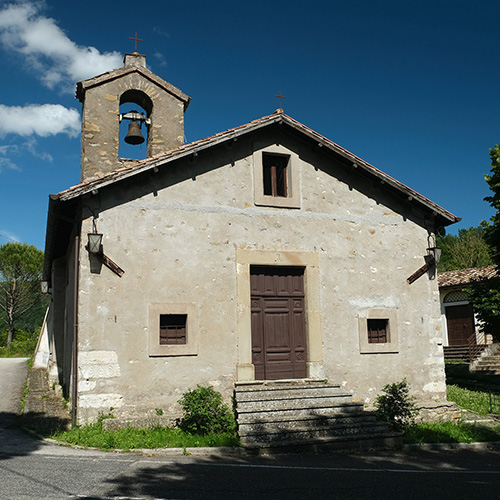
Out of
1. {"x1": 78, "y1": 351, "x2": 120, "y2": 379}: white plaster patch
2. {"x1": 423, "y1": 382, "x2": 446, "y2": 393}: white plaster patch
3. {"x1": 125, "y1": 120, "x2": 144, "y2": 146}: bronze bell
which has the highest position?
{"x1": 125, "y1": 120, "x2": 144, "y2": 146}: bronze bell

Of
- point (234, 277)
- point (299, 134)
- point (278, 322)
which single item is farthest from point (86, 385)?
point (299, 134)

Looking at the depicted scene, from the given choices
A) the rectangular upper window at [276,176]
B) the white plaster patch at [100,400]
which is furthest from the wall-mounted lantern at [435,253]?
the white plaster patch at [100,400]

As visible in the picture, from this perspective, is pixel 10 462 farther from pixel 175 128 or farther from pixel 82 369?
pixel 175 128

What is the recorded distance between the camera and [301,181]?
38.1 ft

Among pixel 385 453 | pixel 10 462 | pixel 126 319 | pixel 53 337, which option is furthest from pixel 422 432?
pixel 53 337

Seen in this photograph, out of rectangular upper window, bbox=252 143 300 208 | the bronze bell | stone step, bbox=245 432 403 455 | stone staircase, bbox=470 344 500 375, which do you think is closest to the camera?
stone step, bbox=245 432 403 455

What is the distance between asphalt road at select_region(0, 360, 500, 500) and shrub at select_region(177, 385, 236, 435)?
1062mm

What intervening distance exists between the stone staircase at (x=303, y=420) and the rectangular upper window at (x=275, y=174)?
4.28 meters

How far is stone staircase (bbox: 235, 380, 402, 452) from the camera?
8.57 metres

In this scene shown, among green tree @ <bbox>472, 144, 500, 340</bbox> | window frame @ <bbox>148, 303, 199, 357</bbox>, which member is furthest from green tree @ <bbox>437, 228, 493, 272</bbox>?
window frame @ <bbox>148, 303, 199, 357</bbox>

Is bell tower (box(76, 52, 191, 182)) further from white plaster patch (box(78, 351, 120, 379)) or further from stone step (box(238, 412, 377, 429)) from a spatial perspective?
stone step (box(238, 412, 377, 429))

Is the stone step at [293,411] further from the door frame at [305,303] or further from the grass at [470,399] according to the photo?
the grass at [470,399]

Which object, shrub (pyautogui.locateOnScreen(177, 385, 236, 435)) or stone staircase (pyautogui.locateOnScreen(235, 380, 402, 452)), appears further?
shrub (pyautogui.locateOnScreen(177, 385, 236, 435))

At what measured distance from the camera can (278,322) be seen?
1106 cm
